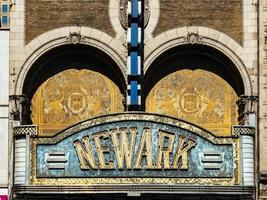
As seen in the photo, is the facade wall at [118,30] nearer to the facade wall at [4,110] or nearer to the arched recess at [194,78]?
the facade wall at [4,110]

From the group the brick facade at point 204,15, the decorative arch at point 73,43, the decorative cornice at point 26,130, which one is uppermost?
the brick facade at point 204,15

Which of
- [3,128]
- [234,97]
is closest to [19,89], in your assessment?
[3,128]

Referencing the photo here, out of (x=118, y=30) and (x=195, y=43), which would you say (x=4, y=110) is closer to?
(x=118, y=30)

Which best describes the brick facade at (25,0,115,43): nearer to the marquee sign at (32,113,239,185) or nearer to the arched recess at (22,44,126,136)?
the arched recess at (22,44,126,136)

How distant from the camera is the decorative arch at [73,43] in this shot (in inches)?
1463

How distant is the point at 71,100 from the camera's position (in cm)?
3803

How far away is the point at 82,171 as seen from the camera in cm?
3447

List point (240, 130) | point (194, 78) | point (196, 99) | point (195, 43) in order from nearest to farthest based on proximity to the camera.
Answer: point (240, 130) < point (195, 43) < point (196, 99) < point (194, 78)

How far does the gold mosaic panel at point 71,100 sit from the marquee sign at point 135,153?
9.84 ft

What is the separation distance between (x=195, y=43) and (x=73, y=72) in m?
4.45

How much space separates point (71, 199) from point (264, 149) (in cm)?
655

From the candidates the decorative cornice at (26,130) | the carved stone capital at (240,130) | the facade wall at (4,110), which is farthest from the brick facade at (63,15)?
the carved stone capital at (240,130)

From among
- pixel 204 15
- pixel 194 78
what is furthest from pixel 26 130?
pixel 204 15

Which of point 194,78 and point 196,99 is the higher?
point 194,78
